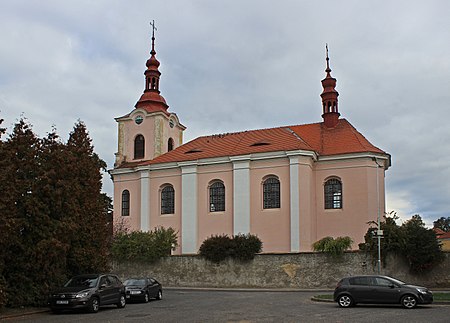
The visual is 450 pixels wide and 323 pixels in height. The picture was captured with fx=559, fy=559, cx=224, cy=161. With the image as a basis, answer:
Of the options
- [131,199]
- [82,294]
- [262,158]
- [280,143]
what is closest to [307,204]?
[262,158]

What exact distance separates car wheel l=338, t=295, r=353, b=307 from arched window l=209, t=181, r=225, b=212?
2636 centimetres

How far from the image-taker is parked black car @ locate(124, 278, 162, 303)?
23969mm

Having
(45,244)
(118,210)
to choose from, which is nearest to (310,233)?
(118,210)

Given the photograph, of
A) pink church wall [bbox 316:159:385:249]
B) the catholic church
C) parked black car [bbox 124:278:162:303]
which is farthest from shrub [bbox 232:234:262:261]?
parked black car [bbox 124:278:162:303]

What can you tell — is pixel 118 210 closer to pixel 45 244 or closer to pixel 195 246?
pixel 195 246

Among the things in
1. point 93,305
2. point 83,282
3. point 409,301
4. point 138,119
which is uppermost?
point 138,119

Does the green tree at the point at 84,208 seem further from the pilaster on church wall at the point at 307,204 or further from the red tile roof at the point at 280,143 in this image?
the red tile roof at the point at 280,143

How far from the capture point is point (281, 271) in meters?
34.4

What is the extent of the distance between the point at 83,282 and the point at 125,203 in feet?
102

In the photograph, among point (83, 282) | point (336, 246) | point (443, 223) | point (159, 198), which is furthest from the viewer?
point (443, 223)

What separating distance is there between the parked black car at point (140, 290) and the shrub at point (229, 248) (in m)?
11.4

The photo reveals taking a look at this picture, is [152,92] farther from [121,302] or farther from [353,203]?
[121,302]

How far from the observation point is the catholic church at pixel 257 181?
1714 inches

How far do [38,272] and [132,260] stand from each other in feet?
61.5
